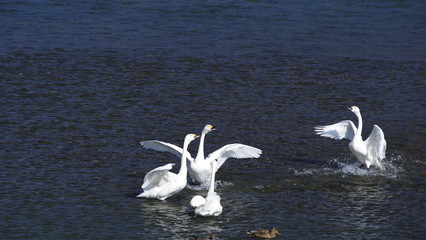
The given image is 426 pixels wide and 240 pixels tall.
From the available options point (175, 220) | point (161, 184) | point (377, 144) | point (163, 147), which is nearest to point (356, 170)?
point (377, 144)

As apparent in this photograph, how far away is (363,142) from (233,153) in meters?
3.00

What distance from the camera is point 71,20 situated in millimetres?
33250

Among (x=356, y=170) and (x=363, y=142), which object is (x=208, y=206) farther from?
(x=363, y=142)

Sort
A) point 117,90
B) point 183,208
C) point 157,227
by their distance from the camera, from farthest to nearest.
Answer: point 117,90 < point 183,208 < point 157,227

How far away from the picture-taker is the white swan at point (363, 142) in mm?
16562

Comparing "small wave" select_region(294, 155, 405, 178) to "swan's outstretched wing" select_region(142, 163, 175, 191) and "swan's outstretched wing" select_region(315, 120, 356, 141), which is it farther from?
"swan's outstretched wing" select_region(142, 163, 175, 191)

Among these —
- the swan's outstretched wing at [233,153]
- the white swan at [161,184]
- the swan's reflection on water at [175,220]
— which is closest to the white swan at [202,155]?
the swan's outstretched wing at [233,153]

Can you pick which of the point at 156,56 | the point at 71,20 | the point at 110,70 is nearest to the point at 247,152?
the point at 110,70

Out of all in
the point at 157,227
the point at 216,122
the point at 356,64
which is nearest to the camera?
the point at 157,227

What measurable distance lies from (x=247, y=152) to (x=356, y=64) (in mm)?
11788

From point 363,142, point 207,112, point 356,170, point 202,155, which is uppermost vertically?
point 202,155

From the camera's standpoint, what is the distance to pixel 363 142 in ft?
56.0

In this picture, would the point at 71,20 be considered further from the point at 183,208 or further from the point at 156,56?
the point at 183,208

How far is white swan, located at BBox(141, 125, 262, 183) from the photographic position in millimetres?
15453
